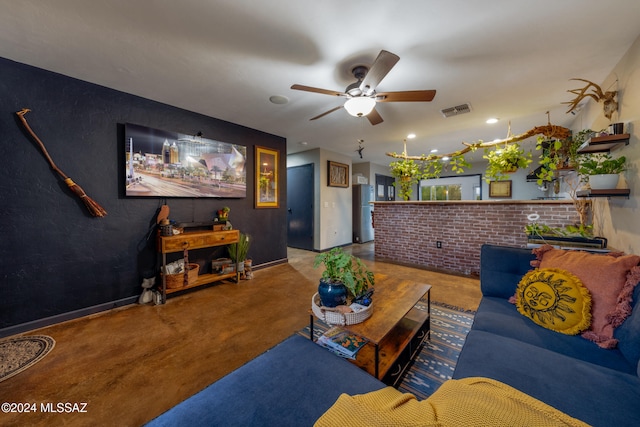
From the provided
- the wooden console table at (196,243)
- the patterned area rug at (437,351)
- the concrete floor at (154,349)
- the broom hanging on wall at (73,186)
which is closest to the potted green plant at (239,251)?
the wooden console table at (196,243)

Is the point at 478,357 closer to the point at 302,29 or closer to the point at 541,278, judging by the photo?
the point at 541,278

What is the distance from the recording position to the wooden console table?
2.73 meters

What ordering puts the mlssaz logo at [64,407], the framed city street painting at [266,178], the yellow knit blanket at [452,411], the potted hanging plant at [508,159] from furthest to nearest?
the framed city street painting at [266,178], the potted hanging plant at [508,159], the mlssaz logo at [64,407], the yellow knit blanket at [452,411]

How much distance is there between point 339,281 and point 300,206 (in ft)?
13.7

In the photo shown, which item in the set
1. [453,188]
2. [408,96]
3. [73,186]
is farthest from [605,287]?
[453,188]

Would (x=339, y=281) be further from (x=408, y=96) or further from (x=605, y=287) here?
(x=408, y=96)

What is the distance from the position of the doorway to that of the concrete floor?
241 cm

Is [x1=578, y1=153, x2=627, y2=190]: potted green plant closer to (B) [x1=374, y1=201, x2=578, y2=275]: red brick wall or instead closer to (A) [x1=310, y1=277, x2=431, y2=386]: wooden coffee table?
(B) [x1=374, y1=201, x2=578, y2=275]: red brick wall

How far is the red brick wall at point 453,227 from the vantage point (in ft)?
11.0

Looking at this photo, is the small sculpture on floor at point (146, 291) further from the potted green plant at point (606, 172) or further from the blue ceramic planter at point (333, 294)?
the potted green plant at point (606, 172)

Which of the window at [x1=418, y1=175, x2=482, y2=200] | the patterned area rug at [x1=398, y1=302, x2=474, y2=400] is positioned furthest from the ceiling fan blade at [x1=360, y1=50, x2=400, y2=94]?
the window at [x1=418, y1=175, x2=482, y2=200]

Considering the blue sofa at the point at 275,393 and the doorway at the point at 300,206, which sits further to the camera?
the doorway at the point at 300,206

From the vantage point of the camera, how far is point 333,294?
154 centimetres

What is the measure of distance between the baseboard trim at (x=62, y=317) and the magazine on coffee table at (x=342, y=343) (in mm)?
2468
